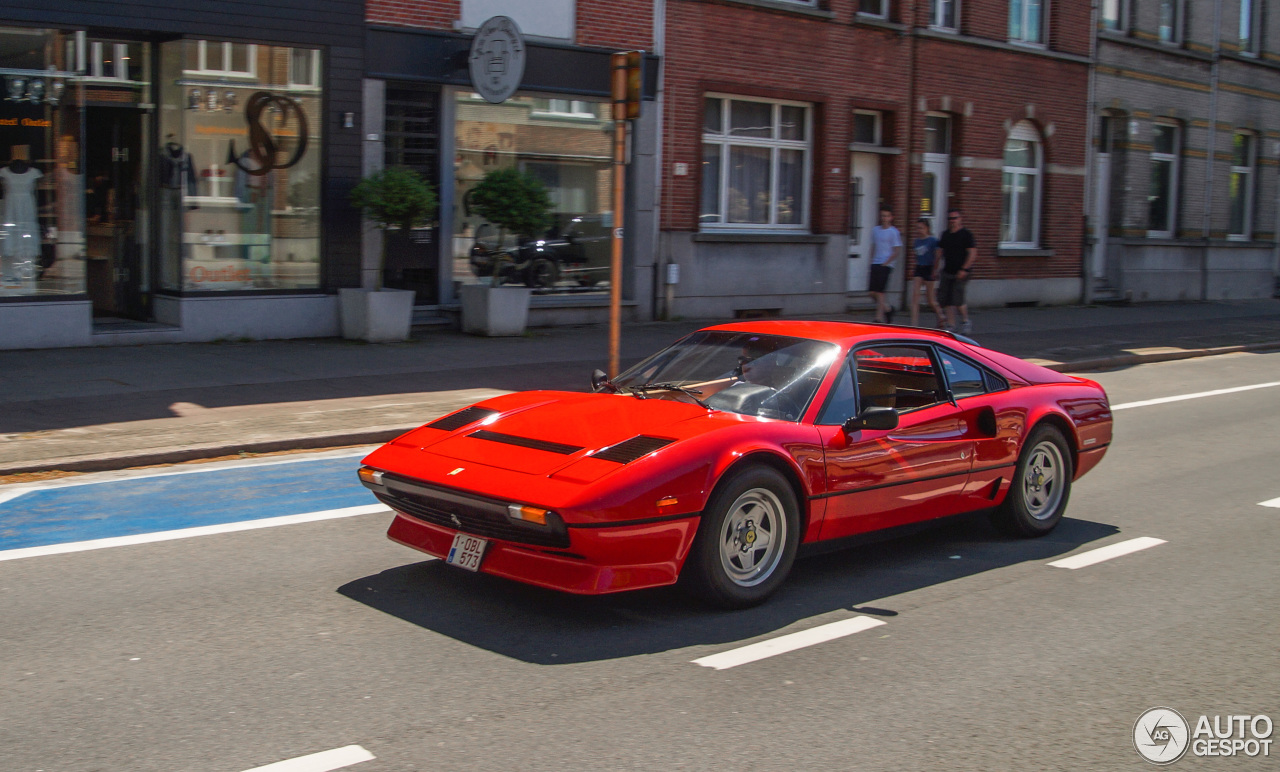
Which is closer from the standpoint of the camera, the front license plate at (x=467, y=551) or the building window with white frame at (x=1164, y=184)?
the front license plate at (x=467, y=551)

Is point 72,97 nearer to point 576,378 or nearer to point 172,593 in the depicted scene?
point 576,378

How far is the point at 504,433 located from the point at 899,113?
17865mm

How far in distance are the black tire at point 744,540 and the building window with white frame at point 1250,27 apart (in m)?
29.5

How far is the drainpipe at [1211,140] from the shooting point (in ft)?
93.8

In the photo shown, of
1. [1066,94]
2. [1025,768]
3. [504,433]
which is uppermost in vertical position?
[1066,94]

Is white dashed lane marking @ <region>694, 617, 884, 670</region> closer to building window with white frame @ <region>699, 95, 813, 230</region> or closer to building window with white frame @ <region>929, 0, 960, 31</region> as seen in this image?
building window with white frame @ <region>699, 95, 813, 230</region>

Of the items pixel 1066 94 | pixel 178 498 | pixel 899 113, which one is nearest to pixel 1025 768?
pixel 178 498

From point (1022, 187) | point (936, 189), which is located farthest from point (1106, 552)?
point (1022, 187)

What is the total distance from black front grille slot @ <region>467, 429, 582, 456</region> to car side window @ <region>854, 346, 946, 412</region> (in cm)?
181

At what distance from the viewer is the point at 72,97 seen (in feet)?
45.0

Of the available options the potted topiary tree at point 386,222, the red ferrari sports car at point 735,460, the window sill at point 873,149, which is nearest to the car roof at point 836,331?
the red ferrari sports car at point 735,460

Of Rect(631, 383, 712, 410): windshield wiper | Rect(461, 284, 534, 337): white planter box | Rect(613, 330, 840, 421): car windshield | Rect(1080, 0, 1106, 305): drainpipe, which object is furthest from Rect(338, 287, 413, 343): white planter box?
Rect(1080, 0, 1106, 305): drainpipe

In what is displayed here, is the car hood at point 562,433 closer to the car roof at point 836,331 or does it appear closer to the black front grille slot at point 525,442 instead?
the black front grille slot at point 525,442

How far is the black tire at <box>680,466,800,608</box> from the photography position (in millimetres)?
5336
